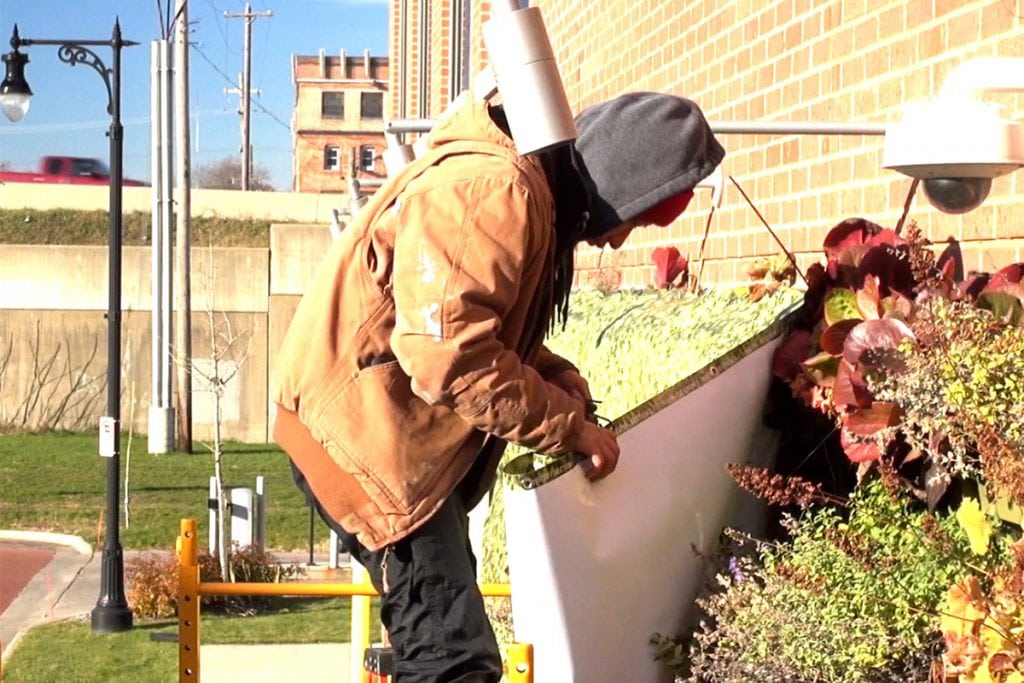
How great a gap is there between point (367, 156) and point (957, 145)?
222ft

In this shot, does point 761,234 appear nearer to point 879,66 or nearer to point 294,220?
point 879,66

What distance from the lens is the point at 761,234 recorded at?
17.4 ft

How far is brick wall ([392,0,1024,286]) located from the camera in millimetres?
3762

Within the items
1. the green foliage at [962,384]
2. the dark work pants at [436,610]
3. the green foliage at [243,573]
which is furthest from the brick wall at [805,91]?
the green foliage at [243,573]

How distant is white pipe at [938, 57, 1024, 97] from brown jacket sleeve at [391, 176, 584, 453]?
0.98 meters

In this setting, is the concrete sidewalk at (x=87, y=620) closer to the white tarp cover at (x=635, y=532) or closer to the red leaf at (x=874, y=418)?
the white tarp cover at (x=635, y=532)

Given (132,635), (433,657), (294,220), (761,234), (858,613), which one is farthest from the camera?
(294,220)

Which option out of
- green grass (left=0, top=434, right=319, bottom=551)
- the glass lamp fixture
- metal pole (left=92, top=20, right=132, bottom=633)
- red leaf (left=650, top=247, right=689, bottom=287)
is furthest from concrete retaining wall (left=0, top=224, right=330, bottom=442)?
red leaf (left=650, top=247, right=689, bottom=287)

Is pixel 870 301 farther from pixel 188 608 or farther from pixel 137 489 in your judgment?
pixel 137 489

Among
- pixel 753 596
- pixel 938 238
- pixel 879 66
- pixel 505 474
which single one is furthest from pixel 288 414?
pixel 879 66

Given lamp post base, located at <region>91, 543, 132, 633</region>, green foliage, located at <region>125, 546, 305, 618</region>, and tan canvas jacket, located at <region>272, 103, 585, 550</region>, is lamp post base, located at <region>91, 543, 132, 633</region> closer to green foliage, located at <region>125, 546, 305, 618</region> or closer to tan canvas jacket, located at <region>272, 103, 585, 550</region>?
green foliage, located at <region>125, 546, 305, 618</region>

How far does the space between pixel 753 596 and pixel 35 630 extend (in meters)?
10.3

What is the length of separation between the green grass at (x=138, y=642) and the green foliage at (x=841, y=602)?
7.99m

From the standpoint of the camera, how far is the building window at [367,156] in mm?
67969
